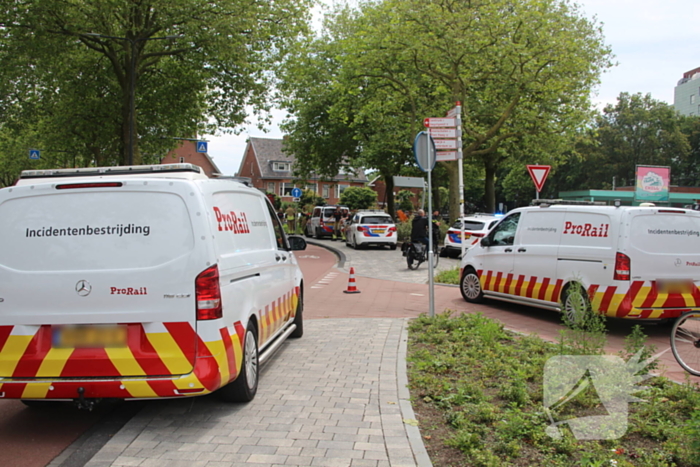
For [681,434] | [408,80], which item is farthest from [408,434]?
[408,80]

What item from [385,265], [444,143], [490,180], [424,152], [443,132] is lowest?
[385,265]

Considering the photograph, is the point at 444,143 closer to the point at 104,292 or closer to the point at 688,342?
the point at 688,342

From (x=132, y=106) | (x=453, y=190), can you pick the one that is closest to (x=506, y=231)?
(x=453, y=190)

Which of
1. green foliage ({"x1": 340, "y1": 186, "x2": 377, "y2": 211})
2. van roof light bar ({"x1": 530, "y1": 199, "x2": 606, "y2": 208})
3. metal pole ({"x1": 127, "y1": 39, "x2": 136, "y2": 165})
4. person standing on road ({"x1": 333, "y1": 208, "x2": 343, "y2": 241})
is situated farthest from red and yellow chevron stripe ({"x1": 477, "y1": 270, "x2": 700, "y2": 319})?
green foliage ({"x1": 340, "y1": 186, "x2": 377, "y2": 211})

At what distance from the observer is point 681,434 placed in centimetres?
407

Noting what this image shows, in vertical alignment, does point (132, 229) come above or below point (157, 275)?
above

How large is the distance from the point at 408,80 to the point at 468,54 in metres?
3.06

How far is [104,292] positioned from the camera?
4402 mm

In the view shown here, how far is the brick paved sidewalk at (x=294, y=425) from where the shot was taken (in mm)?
4004

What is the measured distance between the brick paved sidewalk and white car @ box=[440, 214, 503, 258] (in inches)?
591

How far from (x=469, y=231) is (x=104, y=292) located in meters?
18.1

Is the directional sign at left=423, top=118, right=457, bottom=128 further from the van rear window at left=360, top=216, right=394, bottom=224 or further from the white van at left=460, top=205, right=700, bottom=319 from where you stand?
the van rear window at left=360, top=216, right=394, bottom=224

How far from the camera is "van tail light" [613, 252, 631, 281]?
8.01 metres

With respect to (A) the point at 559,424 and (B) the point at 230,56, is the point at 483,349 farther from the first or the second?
(B) the point at 230,56
